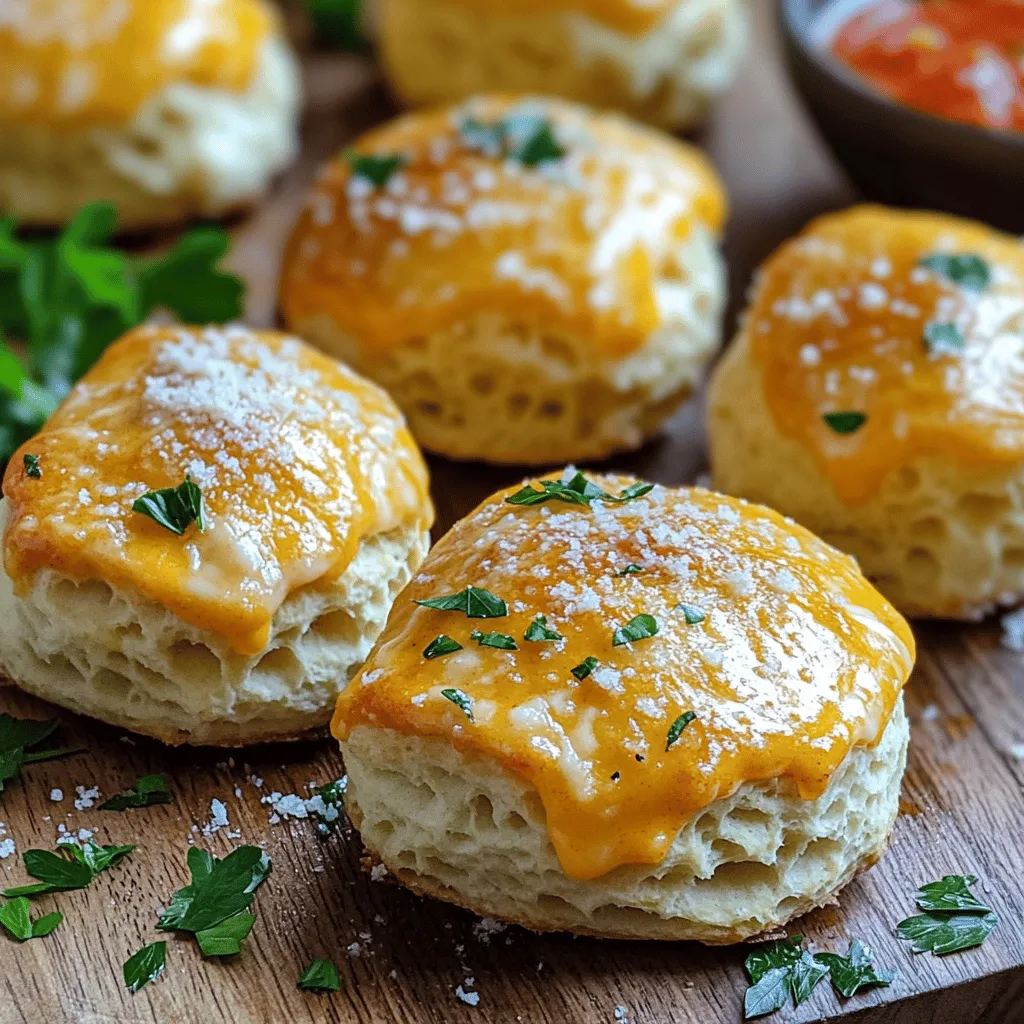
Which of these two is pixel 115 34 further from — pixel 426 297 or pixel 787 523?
pixel 787 523

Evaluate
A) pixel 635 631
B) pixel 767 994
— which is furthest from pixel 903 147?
pixel 767 994

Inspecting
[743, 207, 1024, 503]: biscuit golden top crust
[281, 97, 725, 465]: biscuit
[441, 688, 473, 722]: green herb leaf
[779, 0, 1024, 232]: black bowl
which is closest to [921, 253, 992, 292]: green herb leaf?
[743, 207, 1024, 503]: biscuit golden top crust

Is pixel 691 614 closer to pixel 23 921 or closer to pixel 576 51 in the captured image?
pixel 23 921

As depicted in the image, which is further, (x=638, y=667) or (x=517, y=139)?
(x=517, y=139)

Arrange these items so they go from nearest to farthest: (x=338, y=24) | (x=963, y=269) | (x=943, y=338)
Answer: (x=943, y=338)
(x=963, y=269)
(x=338, y=24)

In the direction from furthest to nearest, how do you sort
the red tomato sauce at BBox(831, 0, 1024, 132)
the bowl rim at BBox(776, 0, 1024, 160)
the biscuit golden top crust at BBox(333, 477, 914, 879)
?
the red tomato sauce at BBox(831, 0, 1024, 132), the bowl rim at BBox(776, 0, 1024, 160), the biscuit golden top crust at BBox(333, 477, 914, 879)

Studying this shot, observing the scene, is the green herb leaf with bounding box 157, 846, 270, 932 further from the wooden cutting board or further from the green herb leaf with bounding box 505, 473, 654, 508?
the green herb leaf with bounding box 505, 473, 654, 508
